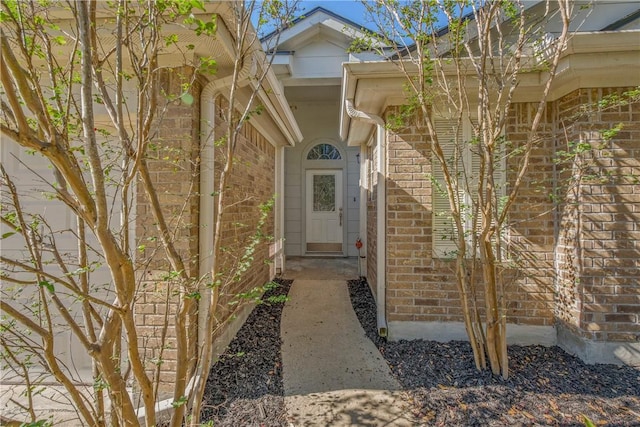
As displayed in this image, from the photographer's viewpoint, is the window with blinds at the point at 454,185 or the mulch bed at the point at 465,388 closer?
the mulch bed at the point at 465,388

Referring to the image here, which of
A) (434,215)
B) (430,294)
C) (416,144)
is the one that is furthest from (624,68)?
(430,294)

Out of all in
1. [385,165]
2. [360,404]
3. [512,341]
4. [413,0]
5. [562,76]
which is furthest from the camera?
[385,165]

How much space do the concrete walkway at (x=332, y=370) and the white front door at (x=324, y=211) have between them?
3516 mm

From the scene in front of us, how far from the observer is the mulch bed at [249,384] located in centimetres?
229

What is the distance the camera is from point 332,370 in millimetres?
2914

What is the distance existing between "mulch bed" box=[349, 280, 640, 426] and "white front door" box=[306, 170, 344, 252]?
5121mm

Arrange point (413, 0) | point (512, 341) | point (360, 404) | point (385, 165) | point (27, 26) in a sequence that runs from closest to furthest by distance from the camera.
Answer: point (27, 26)
point (360, 404)
point (413, 0)
point (512, 341)
point (385, 165)

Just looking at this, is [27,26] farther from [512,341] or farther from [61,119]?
[512,341]

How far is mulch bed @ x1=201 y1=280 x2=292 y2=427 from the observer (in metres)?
2.29

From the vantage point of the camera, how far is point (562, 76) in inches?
114

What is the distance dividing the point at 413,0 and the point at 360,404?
10.9ft

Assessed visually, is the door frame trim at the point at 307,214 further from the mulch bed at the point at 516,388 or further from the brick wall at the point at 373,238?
the mulch bed at the point at 516,388

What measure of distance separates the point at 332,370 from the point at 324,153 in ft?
20.7

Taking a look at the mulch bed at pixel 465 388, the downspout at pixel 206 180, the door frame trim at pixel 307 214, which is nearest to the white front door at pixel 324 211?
the door frame trim at pixel 307 214
